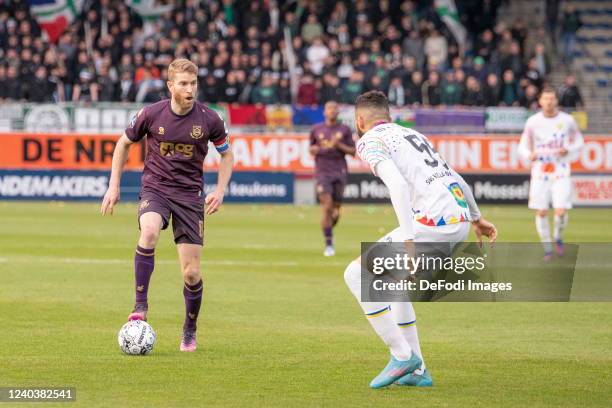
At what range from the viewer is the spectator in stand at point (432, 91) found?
33.7 m

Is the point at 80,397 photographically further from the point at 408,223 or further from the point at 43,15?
the point at 43,15

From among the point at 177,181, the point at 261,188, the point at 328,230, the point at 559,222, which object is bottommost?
the point at 261,188

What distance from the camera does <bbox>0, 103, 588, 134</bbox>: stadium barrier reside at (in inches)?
1216

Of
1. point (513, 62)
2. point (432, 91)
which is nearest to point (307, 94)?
point (432, 91)

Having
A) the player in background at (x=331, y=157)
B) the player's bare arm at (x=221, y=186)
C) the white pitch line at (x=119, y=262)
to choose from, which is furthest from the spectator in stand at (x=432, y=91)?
the player's bare arm at (x=221, y=186)

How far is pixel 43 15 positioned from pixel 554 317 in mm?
27090

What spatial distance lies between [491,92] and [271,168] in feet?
22.6

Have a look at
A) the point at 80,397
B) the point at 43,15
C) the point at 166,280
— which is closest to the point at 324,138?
the point at 166,280

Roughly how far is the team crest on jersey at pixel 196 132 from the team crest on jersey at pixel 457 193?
8.22 ft

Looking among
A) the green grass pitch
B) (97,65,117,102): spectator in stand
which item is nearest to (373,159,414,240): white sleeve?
the green grass pitch

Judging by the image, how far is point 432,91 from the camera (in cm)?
3372

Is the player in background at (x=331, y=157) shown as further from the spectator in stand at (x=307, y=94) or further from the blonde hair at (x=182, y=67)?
the spectator in stand at (x=307, y=94)

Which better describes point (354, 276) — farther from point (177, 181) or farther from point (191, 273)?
point (177, 181)

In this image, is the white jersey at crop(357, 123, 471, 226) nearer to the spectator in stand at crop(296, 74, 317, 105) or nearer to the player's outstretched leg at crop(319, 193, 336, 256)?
the player's outstretched leg at crop(319, 193, 336, 256)
